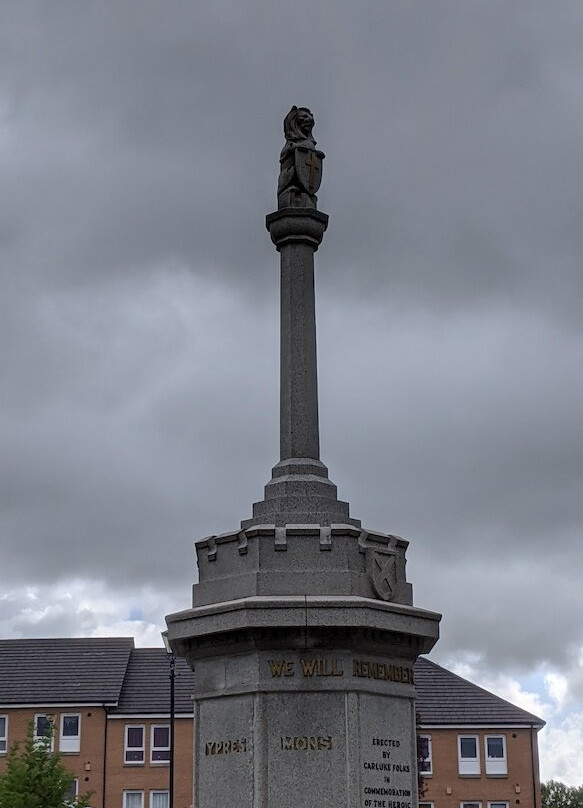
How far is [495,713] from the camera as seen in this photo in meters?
68.0

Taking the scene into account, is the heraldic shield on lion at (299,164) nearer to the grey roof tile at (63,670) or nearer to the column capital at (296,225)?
the column capital at (296,225)

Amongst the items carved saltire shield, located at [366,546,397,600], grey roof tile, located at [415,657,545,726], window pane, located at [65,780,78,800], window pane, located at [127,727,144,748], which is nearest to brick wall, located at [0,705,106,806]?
window pane, located at [65,780,78,800]

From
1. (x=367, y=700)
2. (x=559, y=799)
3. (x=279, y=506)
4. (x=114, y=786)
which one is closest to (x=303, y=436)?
(x=279, y=506)

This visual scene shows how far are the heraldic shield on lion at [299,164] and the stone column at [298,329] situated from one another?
33 cm

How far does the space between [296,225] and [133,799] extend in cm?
5667

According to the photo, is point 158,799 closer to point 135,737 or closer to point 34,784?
point 135,737

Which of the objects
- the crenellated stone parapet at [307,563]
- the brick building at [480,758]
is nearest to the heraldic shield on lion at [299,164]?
the crenellated stone parapet at [307,563]

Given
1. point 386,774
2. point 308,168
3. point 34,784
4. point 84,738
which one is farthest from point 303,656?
point 84,738

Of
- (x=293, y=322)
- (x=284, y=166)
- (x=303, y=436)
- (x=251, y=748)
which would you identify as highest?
(x=284, y=166)

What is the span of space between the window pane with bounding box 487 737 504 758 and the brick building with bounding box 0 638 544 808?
54 millimetres

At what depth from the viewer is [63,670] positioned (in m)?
Answer: 69.1

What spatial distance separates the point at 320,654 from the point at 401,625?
0.92 metres

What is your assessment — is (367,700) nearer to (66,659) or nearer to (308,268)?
(308,268)

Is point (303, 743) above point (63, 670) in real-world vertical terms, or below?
Answer: below
